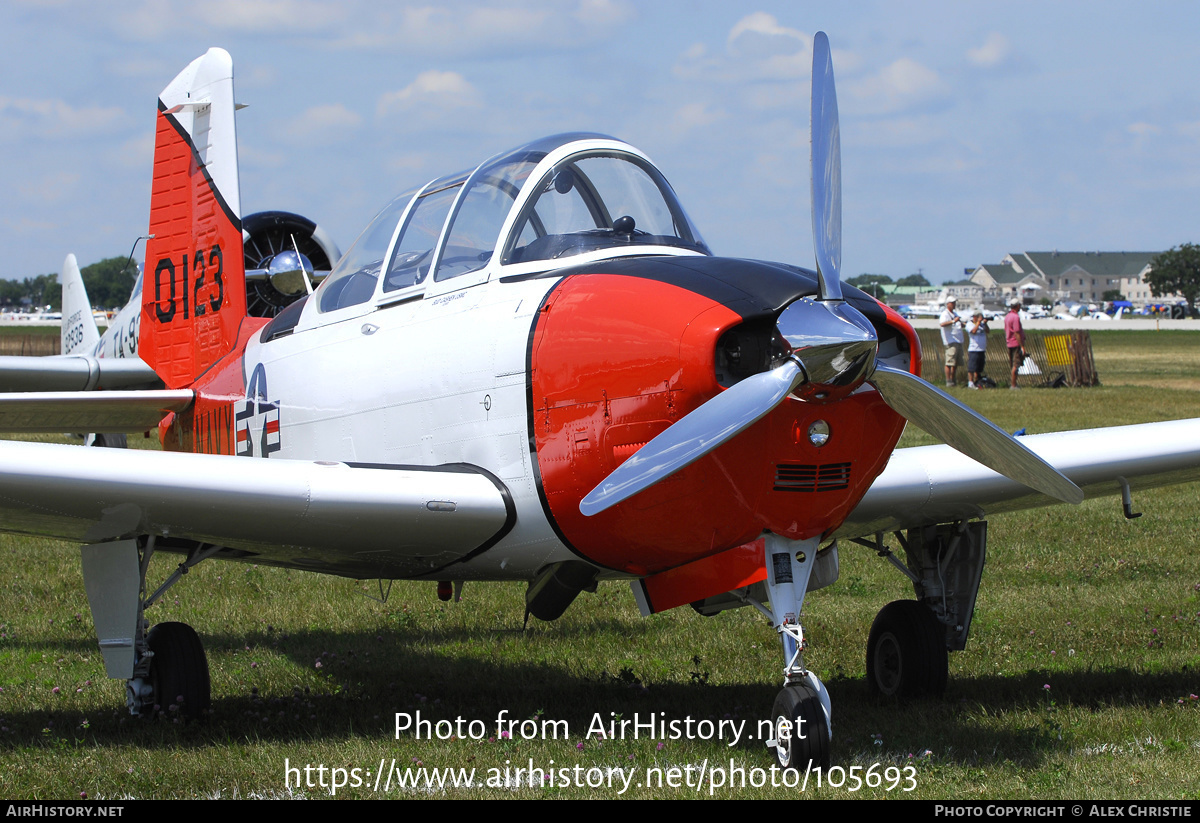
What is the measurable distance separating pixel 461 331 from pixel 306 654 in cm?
307

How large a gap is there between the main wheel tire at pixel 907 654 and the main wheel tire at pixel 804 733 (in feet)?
5.27

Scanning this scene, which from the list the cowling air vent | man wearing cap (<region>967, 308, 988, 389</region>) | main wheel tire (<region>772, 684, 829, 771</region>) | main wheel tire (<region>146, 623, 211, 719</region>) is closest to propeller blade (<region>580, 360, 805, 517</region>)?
the cowling air vent

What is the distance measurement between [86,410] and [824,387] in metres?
5.14

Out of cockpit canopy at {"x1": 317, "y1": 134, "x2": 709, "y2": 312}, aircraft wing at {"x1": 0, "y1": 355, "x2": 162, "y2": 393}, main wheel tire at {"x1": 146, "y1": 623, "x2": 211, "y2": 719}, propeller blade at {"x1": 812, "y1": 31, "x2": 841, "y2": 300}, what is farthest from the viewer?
aircraft wing at {"x1": 0, "y1": 355, "x2": 162, "y2": 393}

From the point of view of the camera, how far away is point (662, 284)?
A: 4.73 meters

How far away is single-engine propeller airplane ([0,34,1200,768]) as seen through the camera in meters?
4.55

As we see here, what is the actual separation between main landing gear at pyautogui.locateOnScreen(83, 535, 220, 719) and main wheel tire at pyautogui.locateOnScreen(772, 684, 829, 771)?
2.95 m

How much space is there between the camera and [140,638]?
19.3ft

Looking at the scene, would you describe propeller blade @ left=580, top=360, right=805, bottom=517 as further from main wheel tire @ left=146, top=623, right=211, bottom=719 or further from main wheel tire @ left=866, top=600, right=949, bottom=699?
main wheel tire @ left=146, top=623, right=211, bottom=719

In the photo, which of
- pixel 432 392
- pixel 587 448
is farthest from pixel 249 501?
pixel 587 448

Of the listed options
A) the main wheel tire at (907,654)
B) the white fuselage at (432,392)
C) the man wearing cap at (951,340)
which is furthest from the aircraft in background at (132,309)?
the man wearing cap at (951,340)

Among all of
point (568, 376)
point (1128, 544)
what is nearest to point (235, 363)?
point (568, 376)

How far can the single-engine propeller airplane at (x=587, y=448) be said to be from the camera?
4551mm

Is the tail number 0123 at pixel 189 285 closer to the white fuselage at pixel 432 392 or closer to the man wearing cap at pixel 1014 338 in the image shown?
the white fuselage at pixel 432 392
